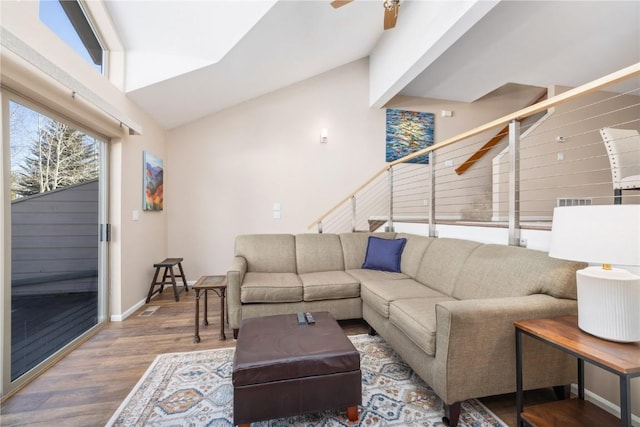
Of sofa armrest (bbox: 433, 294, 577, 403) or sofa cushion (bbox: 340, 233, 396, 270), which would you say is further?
sofa cushion (bbox: 340, 233, 396, 270)

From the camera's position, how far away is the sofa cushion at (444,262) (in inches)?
85.8

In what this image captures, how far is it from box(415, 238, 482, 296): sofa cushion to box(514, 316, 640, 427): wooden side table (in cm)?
81

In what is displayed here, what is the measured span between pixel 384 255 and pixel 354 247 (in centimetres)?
41

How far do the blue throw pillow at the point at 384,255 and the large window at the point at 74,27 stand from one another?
10.6 ft

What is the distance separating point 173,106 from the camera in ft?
11.4

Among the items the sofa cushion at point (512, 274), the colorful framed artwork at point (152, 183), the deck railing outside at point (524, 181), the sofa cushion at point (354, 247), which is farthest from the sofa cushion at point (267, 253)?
the sofa cushion at point (512, 274)

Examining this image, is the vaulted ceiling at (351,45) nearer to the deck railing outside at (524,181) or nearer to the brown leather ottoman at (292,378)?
the deck railing outside at (524,181)

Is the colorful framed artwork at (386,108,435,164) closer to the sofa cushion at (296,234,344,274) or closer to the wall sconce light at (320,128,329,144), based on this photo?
the wall sconce light at (320,128,329,144)

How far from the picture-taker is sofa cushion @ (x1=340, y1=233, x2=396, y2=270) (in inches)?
125

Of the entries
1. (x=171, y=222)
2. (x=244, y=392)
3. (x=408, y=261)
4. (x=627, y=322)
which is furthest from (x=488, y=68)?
(x=171, y=222)

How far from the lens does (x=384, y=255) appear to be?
9.68ft

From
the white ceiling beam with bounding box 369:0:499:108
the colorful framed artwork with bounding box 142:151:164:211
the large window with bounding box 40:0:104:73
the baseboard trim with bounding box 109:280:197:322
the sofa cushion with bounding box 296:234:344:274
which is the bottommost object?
the baseboard trim with bounding box 109:280:197:322

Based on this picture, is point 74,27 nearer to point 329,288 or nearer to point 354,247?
point 329,288

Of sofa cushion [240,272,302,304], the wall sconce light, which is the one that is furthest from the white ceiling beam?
sofa cushion [240,272,302,304]
